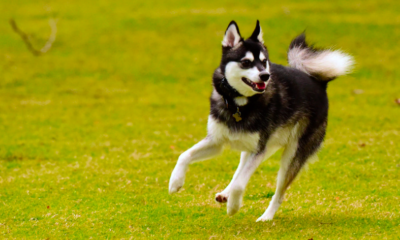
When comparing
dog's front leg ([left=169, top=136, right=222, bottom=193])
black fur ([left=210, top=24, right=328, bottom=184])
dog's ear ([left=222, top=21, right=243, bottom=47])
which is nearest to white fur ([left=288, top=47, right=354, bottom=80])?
black fur ([left=210, top=24, right=328, bottom=184])

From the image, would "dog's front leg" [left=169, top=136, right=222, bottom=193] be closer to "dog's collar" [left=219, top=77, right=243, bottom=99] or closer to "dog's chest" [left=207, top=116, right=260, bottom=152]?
"dog's chest" [left=207, top=116, right=260, bottom=152]

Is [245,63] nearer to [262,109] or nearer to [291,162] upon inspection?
[262,109]

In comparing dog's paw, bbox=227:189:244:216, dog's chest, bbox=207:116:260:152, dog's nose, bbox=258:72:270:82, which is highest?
dog's nose, bbox=258:72:270:82

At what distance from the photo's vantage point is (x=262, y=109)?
25.7ft

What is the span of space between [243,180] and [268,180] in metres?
3.80

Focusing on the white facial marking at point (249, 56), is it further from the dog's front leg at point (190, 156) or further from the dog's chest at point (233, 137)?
the dog's front leg at point (190, 156)

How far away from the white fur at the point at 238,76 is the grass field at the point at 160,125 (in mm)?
1952

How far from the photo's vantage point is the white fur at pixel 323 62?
8641 millimetres

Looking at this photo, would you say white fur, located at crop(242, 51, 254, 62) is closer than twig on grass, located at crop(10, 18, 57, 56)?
Yes

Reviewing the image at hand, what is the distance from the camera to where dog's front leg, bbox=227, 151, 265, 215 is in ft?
24.3

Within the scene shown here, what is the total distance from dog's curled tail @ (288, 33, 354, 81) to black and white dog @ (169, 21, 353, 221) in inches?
0.6

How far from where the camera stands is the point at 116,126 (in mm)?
16688

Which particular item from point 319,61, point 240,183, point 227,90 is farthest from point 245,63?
point 319,61

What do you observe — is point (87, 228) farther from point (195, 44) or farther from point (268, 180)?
point (195, 44)
